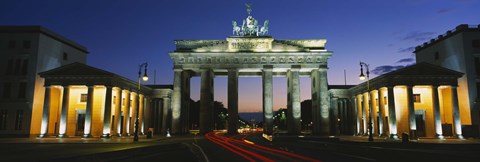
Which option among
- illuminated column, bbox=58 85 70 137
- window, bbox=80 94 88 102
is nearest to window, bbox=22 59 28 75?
illuminated column, bbox=58 85 70 137

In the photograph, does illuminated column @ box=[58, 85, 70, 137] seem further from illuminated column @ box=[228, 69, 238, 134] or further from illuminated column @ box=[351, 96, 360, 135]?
illuminated column @ box=[351, 96, 360, 135]

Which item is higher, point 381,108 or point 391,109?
point 381,108

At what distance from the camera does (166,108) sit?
70.9 meters

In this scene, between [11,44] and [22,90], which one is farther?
[11,44]

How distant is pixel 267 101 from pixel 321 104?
32.8ft

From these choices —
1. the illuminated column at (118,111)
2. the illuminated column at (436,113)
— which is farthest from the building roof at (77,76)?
the illuminated column at (436,113)

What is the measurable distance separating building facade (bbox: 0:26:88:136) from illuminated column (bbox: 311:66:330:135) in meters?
46.5

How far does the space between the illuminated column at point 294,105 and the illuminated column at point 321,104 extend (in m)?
3.81

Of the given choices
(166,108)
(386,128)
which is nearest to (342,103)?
(386,128)

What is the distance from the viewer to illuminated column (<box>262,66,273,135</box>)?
217 ft

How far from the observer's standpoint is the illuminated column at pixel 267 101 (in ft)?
217

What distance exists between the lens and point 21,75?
5400 centimetres

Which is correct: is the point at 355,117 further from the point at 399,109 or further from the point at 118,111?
the point at 118,111

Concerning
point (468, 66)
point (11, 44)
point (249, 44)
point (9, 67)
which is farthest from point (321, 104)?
point (11, 44)
